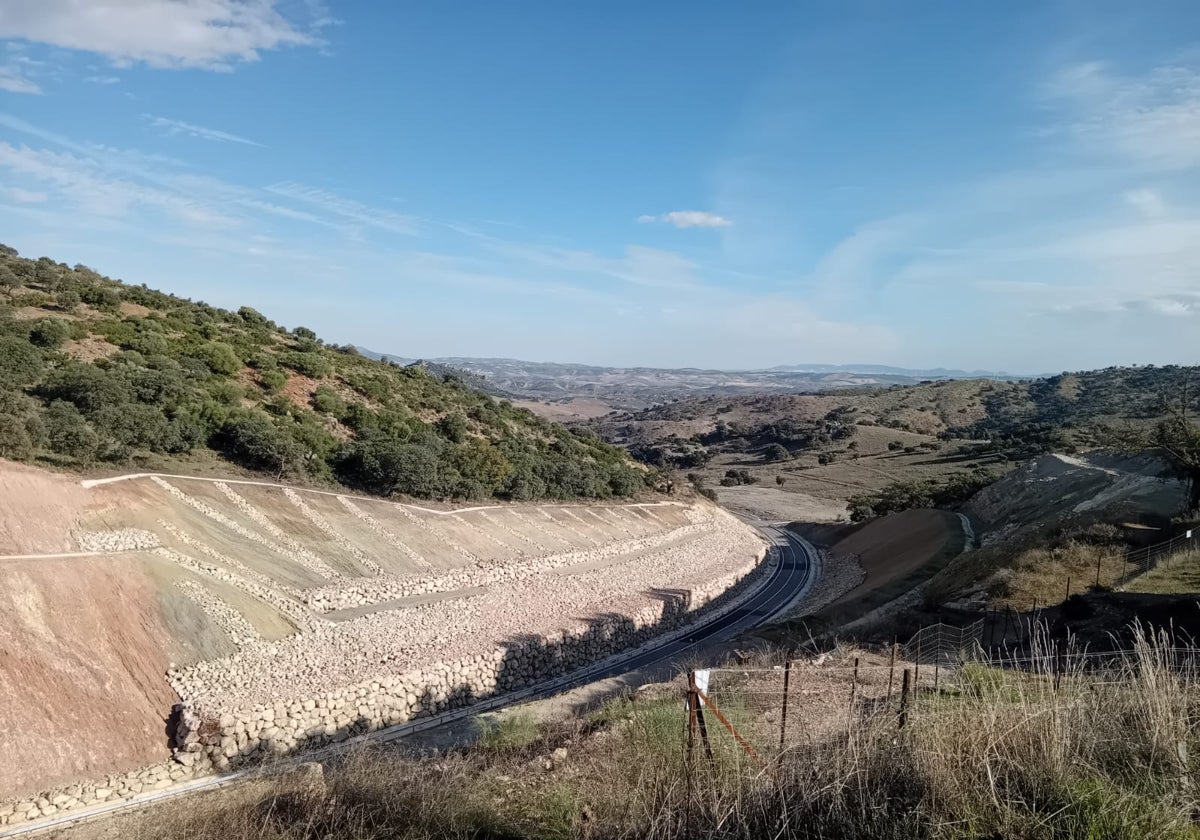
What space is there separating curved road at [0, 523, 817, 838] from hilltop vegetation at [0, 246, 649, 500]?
38.9 ft

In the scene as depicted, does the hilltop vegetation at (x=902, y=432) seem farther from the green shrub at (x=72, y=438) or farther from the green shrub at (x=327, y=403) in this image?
the green shrub at (x=72, y=438)

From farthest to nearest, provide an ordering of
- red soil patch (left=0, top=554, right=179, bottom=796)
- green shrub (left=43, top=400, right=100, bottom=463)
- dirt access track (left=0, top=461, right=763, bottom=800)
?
green shrub (left=43, top=400, right=100, bottom=463), dirt access track (left=0, top=461, right=763, bottom=800), red soil patch (left=0, top=554, right=179, bottom=796)

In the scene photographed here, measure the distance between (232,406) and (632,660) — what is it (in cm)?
2003

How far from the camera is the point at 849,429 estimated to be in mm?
102188

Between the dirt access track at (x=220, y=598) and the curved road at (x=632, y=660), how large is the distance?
1.00 meters

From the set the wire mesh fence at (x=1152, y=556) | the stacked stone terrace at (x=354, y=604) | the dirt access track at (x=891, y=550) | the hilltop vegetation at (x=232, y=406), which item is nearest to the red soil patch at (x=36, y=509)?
the stacked stone terrace at (x=354, y=604)

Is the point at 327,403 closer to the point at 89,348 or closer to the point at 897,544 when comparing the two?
the point at 89,348

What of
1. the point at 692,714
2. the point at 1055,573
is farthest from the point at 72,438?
the point at 1055,573

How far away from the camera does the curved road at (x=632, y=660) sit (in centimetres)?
1301

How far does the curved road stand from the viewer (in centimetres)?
1301

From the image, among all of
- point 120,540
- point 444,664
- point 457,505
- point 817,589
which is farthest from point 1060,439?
point 120,540

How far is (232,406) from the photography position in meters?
31.4

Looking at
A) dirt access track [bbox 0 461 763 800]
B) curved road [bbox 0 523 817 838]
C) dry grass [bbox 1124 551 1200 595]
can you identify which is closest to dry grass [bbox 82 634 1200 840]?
curved road [bbox 0 523 817 838]

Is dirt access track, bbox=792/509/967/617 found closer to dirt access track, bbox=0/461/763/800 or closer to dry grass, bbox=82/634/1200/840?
dirt access track, bbox=0/461/763/800
